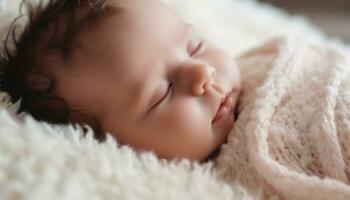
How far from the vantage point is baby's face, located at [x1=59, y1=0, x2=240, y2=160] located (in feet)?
2.48

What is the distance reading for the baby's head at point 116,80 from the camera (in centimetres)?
76

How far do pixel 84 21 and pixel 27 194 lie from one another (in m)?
0.30

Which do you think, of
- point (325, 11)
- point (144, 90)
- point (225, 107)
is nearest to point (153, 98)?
point (144, 90)

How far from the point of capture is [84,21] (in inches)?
30.5

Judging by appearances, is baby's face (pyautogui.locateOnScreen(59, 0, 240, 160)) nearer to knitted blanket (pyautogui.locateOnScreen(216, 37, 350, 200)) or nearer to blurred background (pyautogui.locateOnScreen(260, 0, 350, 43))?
knitted blanket (pyautogui.locateOnScreen(216, 37, 350, 200))

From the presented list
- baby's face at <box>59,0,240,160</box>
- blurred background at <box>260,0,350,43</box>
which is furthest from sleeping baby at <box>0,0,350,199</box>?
blurred background at <box>260,0,350,43</box>

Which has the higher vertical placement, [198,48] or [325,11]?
[198,48]

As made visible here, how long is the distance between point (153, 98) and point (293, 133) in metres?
0.21

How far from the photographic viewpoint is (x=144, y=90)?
2.50 feet

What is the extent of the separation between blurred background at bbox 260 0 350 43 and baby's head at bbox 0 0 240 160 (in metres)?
0.99

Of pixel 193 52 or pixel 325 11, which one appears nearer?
pixel 193 52

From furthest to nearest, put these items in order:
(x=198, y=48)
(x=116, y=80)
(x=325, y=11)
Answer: (x=325, y=11)
(x=198, y=48)
(x=116, y=80)

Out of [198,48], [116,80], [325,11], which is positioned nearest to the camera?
[116,80]

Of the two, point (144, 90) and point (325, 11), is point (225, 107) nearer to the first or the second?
point (144, 90)
